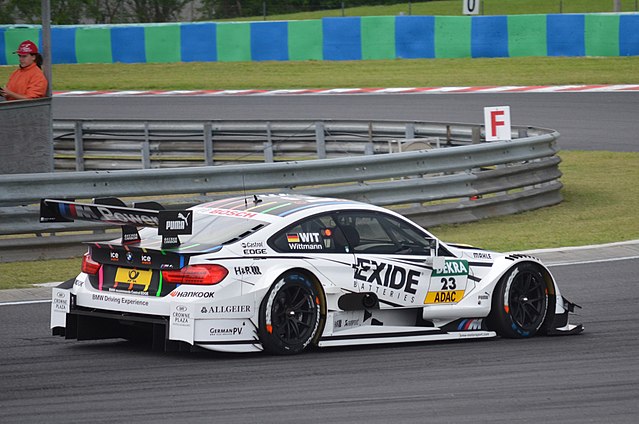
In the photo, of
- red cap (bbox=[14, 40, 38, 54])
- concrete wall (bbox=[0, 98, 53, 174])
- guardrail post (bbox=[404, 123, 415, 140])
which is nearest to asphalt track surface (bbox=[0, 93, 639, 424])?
concrete wall (bbox=[0, 98, 53, 174])

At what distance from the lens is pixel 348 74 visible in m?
35.3

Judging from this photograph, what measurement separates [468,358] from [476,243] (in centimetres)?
583

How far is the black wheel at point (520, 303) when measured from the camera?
381 inches

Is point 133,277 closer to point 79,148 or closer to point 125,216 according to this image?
point 125,216

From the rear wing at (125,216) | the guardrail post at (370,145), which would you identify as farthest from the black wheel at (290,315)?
the guardrail post at (370,145)

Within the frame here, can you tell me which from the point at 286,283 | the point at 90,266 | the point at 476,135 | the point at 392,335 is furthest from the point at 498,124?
the point at 90,266

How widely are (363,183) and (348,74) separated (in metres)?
20.0

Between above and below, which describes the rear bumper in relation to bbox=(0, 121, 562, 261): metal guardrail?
below

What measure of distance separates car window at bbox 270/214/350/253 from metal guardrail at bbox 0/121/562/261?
4950 millimetres

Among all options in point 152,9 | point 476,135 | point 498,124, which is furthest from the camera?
point 152,9

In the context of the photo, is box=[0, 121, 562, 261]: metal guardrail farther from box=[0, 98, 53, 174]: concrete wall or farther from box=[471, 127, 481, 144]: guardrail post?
box=[0, 98, 53, 174]: concrete wall

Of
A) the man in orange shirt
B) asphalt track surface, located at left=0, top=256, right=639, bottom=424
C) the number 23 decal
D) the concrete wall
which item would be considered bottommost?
asphalt track surface, located at left=0, top=256, right=639, bottom=424

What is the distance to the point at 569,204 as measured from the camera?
1805cm

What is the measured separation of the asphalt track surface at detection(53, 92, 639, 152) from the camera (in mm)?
26031
